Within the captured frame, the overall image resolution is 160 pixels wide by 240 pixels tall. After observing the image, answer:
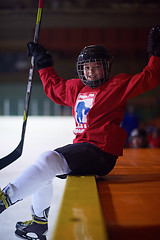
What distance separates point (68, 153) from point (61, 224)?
46 centimetres

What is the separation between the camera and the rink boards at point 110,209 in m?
0.60

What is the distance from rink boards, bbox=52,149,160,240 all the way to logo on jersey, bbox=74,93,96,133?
0.22 metres

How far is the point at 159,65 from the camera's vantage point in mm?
1132

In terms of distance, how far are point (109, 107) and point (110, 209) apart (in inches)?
18.9

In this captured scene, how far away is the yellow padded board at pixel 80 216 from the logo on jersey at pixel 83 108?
32 centimetres

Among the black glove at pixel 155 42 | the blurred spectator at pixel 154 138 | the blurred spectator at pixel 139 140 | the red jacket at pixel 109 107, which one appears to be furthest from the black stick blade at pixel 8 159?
the blurred spectator at pixel 154 138

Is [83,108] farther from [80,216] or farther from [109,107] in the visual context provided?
[80,216]

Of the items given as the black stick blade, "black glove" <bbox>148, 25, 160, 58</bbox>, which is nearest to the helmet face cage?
"black glove" <bbox>148, 25, 160, 58</bbox>

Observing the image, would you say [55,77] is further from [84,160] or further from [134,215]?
[134,215]

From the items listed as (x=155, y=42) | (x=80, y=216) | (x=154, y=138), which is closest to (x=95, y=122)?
(x=155, y=42)

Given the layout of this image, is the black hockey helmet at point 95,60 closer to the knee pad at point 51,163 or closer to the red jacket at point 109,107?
the red jacket at point 109,107

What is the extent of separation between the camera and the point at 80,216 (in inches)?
26.1

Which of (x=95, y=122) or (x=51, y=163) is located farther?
(x=95, y=122)

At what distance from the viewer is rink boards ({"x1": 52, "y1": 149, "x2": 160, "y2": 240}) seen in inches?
23.8
